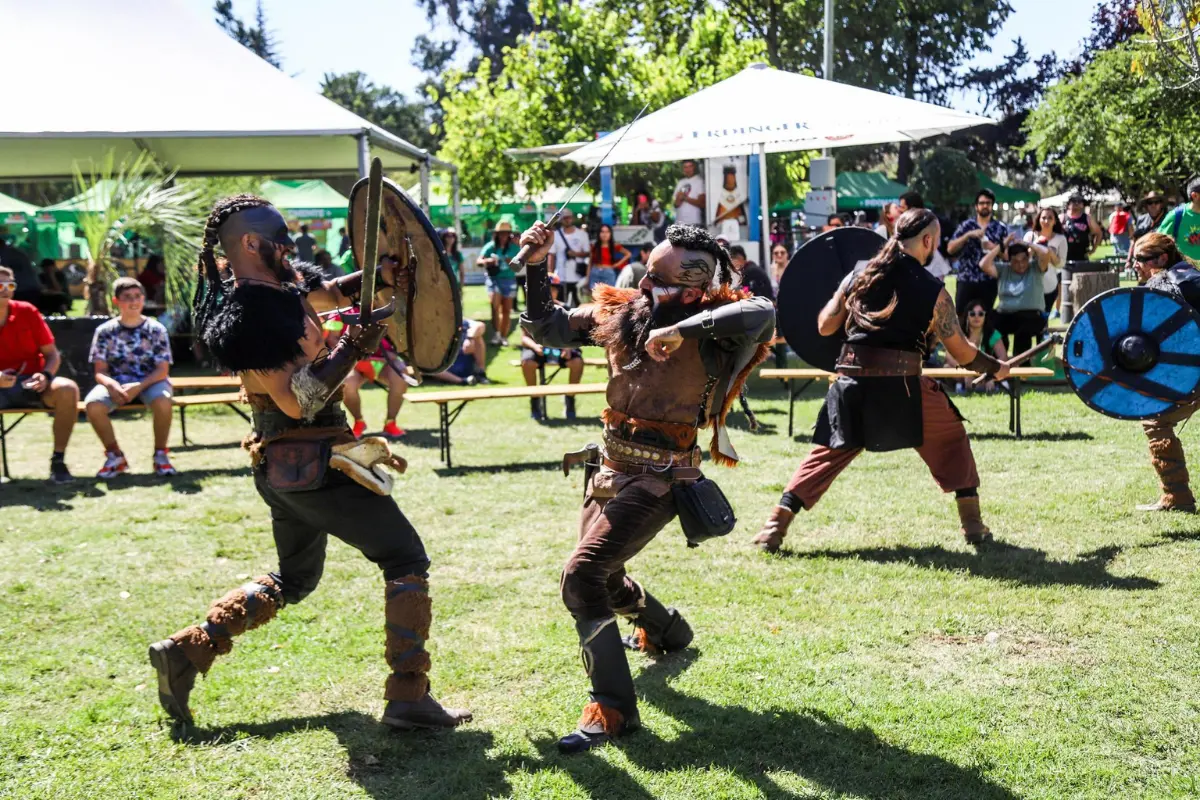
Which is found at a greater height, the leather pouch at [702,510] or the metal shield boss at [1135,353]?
the metal shield boss at [1135,353]

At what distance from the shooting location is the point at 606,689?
12.5 ft

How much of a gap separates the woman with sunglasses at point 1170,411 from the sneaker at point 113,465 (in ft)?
22.9

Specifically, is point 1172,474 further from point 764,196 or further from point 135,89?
point 135,89

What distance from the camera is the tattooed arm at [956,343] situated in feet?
18.1

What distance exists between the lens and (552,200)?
94.8ft

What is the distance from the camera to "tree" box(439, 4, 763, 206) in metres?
21.4

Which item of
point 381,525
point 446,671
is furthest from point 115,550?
point 381,525

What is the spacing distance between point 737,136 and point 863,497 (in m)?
4.38

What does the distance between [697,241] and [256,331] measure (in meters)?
1.52

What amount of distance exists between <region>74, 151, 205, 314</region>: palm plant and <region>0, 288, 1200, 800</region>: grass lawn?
16.9 feet

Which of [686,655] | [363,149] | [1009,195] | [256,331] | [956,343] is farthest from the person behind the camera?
[1009,195]

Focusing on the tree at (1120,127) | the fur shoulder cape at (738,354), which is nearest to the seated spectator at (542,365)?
the fur shoulder cape at (738,354)

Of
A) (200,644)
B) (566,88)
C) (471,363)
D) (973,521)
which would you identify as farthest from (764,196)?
(566,88)

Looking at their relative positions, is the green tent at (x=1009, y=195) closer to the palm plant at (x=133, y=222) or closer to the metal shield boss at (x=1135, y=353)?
the palm plant at (x=133, y=222)
